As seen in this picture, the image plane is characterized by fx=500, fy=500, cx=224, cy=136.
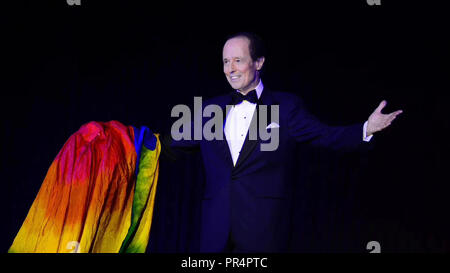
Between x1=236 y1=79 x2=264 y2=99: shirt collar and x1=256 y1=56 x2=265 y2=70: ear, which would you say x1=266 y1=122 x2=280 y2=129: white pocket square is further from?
x1=256 y1=56 x2=265 y2=70: ear

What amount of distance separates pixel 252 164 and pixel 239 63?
1.77 ft

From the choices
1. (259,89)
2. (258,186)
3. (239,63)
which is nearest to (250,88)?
(259,89)

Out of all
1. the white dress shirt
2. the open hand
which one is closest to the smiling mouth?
the white dress shirt

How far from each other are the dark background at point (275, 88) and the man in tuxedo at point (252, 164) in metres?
0.94

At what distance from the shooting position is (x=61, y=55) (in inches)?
137

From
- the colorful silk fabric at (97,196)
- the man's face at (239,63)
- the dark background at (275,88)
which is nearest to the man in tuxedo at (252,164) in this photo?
the man's face at (239,63)

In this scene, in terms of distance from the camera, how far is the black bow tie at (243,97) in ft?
8.50

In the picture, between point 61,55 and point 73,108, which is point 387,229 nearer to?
point 73,108

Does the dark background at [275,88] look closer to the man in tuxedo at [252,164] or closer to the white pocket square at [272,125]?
the man in tuxedo at [252,164]

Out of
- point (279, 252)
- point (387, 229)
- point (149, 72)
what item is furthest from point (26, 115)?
point (387, 229)

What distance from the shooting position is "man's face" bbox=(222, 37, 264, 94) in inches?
102

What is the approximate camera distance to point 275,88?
3527 millimetres

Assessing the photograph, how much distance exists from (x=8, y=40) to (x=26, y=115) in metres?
0.53

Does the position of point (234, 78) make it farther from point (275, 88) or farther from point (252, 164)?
point (275, 88)
